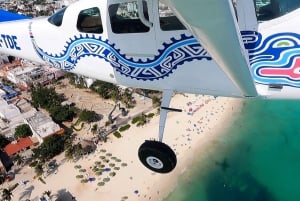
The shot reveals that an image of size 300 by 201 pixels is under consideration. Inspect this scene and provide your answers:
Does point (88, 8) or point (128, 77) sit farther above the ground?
point (88, 8)

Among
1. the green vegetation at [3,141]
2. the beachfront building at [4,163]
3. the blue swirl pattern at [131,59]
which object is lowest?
the beachfront building at [4,163]

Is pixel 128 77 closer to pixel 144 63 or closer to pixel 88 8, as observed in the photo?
pixel 144 63

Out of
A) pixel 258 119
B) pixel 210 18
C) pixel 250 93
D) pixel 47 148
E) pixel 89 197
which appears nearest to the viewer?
pixel 210 18

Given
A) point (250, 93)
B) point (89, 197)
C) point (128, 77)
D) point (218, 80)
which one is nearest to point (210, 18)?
point (250, 93)

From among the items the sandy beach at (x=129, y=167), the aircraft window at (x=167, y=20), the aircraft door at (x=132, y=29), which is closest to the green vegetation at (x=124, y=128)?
the sandy beach at (x=129, y=167)

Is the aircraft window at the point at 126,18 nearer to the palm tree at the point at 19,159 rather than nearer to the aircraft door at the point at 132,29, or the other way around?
the aircraft door at the point at 132,29
